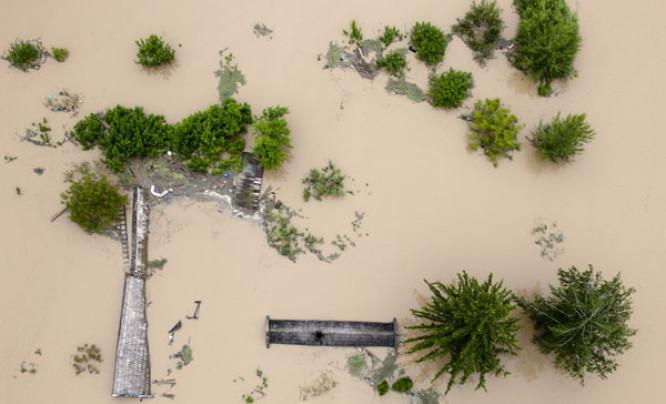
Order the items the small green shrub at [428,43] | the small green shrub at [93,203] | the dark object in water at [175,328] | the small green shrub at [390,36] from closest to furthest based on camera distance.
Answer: the small green shrub at [93,203] → the dark object in water at [175,328] → the small green shrub at [428,43] → the small green shrub at [390,36]

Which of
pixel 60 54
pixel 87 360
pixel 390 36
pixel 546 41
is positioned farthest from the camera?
pixel 390 36

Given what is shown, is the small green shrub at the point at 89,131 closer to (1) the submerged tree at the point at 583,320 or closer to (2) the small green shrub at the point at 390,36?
(2) the small green shrub at the point at 390,36

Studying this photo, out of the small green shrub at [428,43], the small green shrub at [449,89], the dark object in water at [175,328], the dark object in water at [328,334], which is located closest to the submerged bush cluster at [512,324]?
the dark object in water at [328,334]

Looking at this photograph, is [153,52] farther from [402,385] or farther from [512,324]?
[512,324]

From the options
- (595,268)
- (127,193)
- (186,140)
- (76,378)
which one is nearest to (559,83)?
(595,268)

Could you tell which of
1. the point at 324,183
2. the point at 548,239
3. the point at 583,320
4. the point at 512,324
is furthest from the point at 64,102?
the point at 583,320
